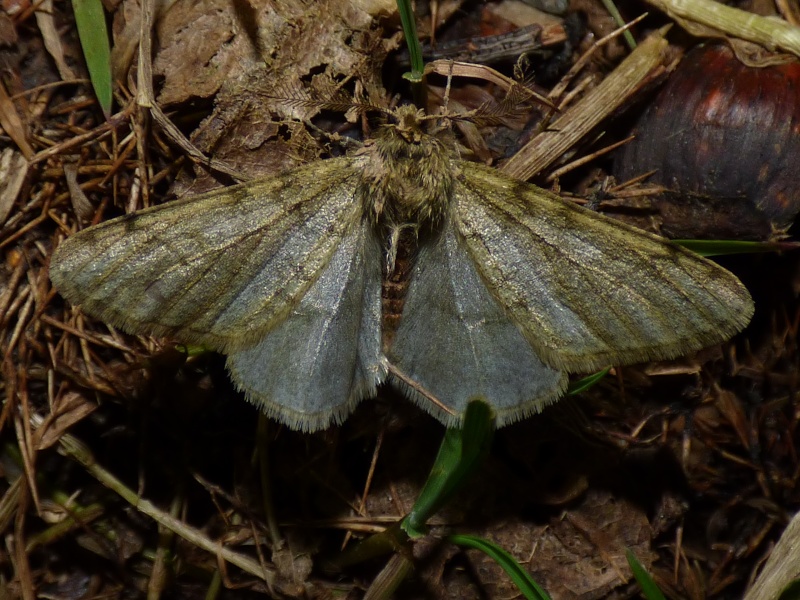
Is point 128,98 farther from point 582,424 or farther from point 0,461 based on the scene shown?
point 582,424

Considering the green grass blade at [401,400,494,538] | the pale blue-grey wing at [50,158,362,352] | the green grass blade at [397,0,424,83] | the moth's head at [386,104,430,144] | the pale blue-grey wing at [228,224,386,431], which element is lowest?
the green grass blade at [401,400,494,538]

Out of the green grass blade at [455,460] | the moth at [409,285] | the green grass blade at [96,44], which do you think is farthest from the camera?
the green grass blade at [96,44]

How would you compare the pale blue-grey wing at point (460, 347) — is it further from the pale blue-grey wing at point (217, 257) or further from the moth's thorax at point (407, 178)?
the pale blue-grey wing at point (217, 257)

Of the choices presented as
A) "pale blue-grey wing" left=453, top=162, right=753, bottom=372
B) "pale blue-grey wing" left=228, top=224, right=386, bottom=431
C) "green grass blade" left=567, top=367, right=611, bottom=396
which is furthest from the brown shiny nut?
"pale blue-grey wing" left=228, top=224, right=386, bottom=431

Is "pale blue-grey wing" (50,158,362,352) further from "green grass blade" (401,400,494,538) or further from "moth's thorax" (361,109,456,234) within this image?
"green grass blade" (401,400,494,538)

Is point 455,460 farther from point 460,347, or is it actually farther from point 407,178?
point 407,178

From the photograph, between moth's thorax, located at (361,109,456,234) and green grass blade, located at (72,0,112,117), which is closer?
moth's thorax, located at (361,109,456,234)

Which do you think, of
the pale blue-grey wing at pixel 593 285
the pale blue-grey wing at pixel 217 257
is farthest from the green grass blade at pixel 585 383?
the pale blue-grey wing at pixel 217 257
